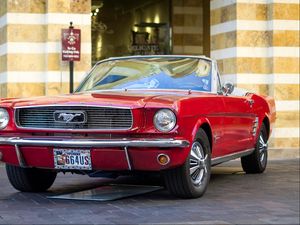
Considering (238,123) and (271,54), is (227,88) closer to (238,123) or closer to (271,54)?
(238,123)

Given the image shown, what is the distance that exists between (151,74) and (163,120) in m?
1.62

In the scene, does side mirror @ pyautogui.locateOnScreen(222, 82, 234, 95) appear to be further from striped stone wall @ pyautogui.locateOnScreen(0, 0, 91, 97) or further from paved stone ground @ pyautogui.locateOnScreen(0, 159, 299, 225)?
striped stone wall @ pyautogui.locateOnScreen(0, 0, 91, 97)

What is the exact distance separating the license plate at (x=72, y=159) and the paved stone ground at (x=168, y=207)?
375mm

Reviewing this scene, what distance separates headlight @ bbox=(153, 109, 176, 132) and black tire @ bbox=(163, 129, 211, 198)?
0.44m

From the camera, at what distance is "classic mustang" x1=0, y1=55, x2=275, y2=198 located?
6.60 m

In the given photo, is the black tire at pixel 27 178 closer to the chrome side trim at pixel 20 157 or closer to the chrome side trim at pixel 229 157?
the chrome side trim at pixel 20 157

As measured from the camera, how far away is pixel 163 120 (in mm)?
6598

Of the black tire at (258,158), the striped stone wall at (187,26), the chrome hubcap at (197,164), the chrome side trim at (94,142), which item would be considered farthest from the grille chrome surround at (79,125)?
the striped stone wall at (187,26)

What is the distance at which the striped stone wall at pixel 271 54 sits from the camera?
42.7ft

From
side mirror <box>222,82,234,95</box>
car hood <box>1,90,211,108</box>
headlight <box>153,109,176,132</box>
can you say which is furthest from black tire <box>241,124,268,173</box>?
headlight <box>153,109,176,132</box>

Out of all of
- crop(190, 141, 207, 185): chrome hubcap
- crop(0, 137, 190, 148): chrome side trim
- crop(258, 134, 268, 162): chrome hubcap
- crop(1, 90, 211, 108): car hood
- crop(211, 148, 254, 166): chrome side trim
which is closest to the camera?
crop(0, 137, 190, 148): chrome side trim

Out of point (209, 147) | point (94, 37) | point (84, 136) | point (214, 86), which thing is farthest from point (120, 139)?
point (94, 37)

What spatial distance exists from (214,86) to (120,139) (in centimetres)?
180

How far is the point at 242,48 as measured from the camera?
512 inches
